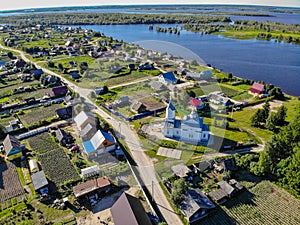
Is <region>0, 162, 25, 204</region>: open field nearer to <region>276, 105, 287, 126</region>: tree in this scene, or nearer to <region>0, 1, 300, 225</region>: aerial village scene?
<region>0, 1, 300, 225</region>: aerial village scene

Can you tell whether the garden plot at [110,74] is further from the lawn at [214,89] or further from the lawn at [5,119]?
the lawn at [5,119]

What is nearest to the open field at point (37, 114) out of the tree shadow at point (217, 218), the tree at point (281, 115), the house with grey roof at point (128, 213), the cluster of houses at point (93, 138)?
the cluster of houses at point (93, 138)

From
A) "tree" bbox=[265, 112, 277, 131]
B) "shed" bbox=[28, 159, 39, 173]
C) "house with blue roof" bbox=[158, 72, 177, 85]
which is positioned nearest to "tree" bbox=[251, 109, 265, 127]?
"tree" bbox=[265, 112, 277, 131]

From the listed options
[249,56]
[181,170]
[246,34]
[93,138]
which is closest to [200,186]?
[181,170]

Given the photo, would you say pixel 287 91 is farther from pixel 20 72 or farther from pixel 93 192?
pixel 20 72

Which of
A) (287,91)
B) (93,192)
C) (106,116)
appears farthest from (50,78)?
(287,91)
